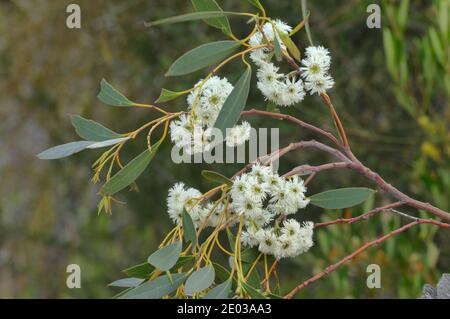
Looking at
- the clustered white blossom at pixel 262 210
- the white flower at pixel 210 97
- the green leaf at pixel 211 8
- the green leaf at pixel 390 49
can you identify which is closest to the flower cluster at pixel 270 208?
the clustered white blossom at pixel 262 210

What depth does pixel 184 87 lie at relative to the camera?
3.30 meters

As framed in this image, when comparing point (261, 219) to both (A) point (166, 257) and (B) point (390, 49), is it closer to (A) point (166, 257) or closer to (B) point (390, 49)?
(A) point (166, 257)

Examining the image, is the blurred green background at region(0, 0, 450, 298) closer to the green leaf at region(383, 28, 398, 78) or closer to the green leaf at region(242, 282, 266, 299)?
the green leaf at region(383, 28, 398, 78)

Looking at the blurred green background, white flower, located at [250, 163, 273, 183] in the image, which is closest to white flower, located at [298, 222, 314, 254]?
white flower, located at [250, 163, 273, 183]

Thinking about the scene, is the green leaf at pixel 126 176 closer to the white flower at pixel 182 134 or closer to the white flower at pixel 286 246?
the white flower at pixel 182 134

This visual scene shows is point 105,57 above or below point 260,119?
above

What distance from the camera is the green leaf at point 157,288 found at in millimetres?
1142

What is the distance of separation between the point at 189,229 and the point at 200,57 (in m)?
0.24

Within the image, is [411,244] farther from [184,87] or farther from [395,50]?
[184,87]

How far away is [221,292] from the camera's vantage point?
1129 millimetres

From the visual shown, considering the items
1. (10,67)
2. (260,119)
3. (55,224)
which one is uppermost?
(10,67)

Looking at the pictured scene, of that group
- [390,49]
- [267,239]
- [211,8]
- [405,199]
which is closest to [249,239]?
[267,239]
